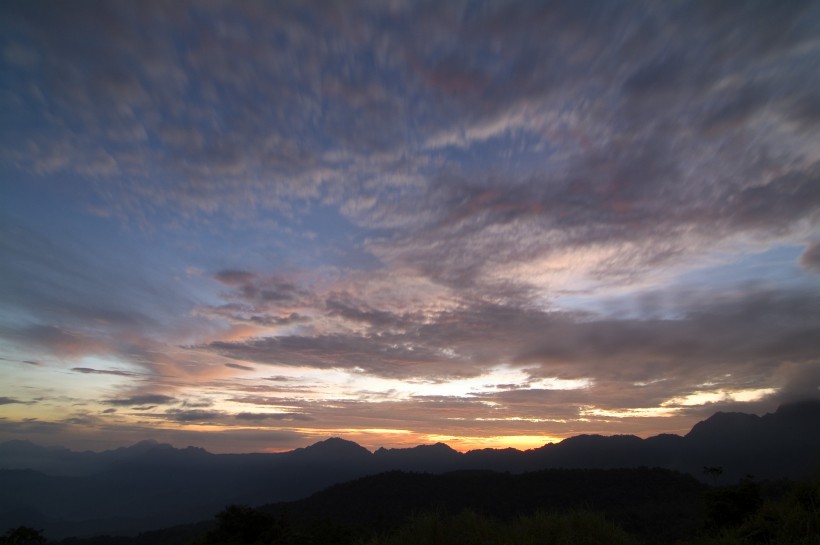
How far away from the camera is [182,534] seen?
55656mm

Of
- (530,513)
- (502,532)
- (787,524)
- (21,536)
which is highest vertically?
(787,524)

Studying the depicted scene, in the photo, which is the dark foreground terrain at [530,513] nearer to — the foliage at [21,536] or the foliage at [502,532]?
the foliage at [502,532]

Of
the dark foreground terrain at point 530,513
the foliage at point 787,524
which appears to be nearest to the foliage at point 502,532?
the dark foreground terrain at point 530,513

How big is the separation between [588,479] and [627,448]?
351 ft

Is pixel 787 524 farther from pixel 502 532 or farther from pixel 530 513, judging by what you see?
pixel 530 513

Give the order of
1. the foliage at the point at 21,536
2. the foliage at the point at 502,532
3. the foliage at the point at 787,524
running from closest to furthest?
the foliage at the point at 502,532 < the foliage at the point at 787,524 < the foliage at the point at 21,536

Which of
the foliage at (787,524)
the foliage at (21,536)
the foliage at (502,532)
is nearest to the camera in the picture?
the foliage at (502,532)

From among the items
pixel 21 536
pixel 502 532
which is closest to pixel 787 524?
pixel 502 532

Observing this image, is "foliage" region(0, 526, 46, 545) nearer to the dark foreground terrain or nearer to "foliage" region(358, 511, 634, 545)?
the dark foreground terrain

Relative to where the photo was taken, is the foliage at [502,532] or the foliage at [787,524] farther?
the foliage at [787,524]

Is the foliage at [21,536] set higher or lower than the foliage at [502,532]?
lower

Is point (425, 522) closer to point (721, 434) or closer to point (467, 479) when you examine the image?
point (467, 479)

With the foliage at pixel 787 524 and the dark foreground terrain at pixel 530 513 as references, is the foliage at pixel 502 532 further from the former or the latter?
the foliage at pixel 787 524

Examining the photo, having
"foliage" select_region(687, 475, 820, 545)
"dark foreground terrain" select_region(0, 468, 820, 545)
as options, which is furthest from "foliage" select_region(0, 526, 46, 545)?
"foliage" select_region(687, 475, 820, 545)
